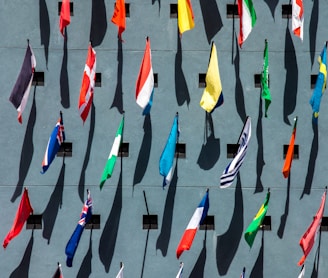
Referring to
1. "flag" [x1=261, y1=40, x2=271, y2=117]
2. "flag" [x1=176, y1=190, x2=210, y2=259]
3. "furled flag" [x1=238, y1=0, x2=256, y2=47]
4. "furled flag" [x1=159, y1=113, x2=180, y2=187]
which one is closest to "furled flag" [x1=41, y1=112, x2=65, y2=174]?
"furled flag" [x1=159, y1=113, x2=180, y2=187]

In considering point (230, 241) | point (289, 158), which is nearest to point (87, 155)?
point (230, 241)

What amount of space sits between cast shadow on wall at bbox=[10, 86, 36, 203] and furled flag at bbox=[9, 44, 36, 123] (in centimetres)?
57

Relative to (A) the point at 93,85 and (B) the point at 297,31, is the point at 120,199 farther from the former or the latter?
(B) the point at 297,31

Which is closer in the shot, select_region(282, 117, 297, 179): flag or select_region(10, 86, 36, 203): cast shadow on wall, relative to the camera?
select_region(282, 117, 297, 179): flag

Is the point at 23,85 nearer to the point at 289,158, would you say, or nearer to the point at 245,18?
the point at 245,18

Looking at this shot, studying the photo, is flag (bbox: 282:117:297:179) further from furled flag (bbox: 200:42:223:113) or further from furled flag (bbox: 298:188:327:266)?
furled flag (bbox: 200:42:223:113)

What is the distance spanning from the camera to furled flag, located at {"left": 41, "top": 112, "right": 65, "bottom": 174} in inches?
1638

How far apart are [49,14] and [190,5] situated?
4230 millimetres

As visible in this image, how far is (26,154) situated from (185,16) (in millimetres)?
6083

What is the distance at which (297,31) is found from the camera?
42156 millimetres

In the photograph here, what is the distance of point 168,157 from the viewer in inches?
1636

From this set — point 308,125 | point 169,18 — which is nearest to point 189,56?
point 169,18

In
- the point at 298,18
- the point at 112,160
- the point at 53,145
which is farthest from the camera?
the point at 298,18

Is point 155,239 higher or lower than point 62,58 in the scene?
lower
